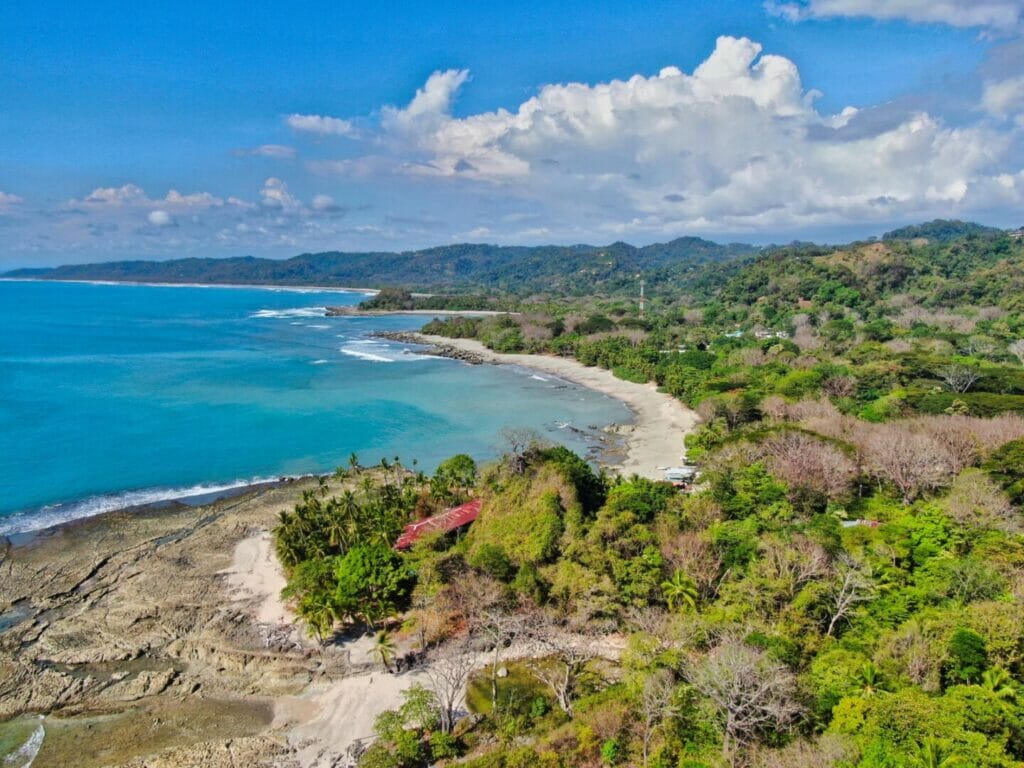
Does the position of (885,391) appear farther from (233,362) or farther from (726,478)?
(233,362)

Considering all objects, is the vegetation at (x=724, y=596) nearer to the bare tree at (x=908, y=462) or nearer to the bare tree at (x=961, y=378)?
the bare tree at (x=908, y=462)

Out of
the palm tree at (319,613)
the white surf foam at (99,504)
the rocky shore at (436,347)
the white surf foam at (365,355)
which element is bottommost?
the white surf foam at (99,504)

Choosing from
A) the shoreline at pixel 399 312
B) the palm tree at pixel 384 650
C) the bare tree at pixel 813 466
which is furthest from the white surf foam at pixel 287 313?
the palm tree at pixel 384 650

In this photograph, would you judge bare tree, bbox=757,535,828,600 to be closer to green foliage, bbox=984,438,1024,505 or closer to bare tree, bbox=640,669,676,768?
bare tree, bbox=640,669,676,768

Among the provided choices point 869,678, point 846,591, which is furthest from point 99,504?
point 869,678

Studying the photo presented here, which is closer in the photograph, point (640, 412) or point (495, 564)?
point (495, 564)

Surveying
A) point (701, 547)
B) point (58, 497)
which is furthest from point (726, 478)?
point (58, 497)

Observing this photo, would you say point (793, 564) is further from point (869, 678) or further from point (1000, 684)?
point (1000, 684)
